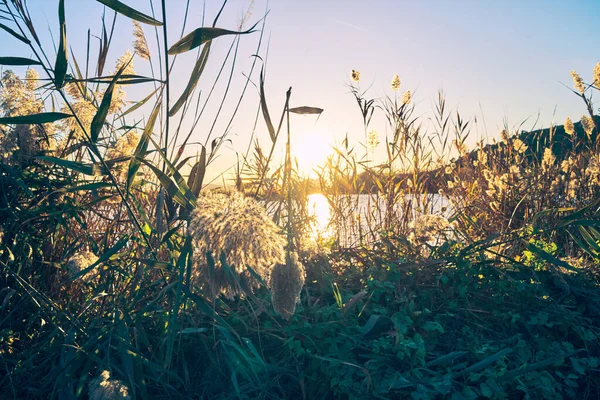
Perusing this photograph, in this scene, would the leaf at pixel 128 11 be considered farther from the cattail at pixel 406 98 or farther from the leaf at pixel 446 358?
the cattail at pixel 406 98

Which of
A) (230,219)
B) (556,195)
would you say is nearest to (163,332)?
(230,219)

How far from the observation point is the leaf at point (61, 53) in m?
1.35

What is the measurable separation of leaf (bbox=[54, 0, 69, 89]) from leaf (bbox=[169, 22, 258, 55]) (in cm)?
31

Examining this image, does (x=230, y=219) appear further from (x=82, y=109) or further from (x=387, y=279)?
(x=387, y=279)

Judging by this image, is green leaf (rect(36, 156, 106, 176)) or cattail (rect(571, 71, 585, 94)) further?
cattail (rect(571, 71, 585, 94))

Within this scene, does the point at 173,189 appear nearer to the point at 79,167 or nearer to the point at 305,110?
the point at 79,167

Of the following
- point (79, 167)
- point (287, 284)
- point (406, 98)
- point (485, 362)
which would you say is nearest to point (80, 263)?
point (79, 167)

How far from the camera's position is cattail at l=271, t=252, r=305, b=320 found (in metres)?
1.17

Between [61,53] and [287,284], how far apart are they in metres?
0.92

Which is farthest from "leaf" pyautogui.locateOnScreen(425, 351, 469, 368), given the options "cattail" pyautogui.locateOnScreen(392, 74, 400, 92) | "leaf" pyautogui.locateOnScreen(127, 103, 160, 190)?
"cattail" pyautogui.locateOnScreen(392, 74, 400, 92)

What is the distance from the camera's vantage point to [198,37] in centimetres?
133

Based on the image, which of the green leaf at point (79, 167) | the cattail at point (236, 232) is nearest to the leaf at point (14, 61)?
the green leaf at point (79, 167)

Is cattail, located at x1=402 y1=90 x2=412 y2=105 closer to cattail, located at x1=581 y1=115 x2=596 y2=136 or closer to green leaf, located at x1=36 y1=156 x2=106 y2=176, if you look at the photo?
cattail, located at x1=581 y1=115 x2=596 y2=136

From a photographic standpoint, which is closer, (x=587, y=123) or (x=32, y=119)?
(x=32, y=119)
